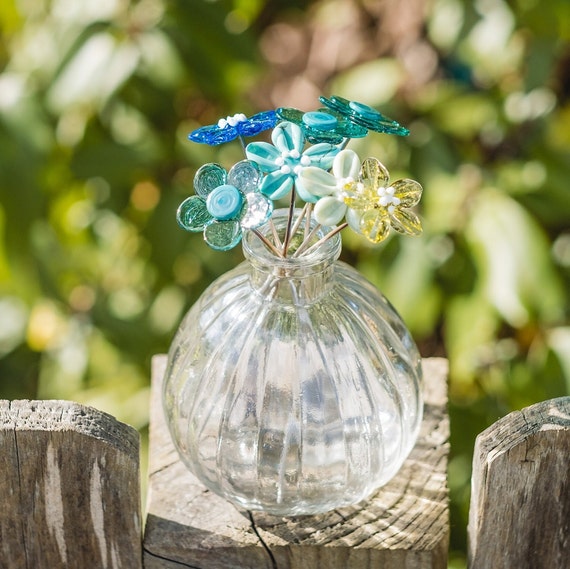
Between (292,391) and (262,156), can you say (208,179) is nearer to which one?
(262,156)

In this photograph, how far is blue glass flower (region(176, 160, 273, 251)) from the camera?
0.79 meters

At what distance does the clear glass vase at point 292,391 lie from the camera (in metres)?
0.87

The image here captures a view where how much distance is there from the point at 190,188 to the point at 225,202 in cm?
102

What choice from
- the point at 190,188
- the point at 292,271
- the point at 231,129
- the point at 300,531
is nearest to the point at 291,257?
the point at 292,271

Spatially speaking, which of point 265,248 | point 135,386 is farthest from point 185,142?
point 265,248

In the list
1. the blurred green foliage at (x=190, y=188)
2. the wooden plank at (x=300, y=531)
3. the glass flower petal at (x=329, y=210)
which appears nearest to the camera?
the glass flower petal at (x=329, y=210)

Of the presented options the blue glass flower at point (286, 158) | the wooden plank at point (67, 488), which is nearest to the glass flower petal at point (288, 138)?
the blue glass flower at point (286, 158)

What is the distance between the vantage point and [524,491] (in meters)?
0.84

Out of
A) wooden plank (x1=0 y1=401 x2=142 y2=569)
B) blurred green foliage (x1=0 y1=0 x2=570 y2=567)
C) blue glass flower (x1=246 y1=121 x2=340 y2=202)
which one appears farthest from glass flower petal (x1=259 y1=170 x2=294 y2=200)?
blurred green foliage (x1=0 y1=0 x2=570 y2=567)

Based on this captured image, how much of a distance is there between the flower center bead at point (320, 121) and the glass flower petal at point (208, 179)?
8 centimetres

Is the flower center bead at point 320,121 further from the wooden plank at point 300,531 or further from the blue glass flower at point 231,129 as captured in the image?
the wooden plank at point 300,531

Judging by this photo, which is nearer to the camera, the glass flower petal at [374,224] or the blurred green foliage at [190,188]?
the glass flower petal at [374,224]

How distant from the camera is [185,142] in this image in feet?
5.92

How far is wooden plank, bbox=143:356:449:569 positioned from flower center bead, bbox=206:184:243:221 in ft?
0.96
